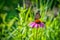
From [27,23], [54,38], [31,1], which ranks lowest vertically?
[54,38]

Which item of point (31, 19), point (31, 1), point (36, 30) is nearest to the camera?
point (36, 30)

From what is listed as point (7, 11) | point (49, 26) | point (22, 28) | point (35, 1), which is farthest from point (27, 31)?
point (7, 11)

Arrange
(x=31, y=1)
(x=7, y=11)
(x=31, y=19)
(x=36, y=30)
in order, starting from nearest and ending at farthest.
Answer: (x=36, y=30) → (x=31, y=19) → (x=31, y=1) → (x=7, y=11)

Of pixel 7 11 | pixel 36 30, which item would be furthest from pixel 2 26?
pixel 36 30

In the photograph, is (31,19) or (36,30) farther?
(31,19)

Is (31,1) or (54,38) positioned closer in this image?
(54,38)

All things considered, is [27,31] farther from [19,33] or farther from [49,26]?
[49,26]

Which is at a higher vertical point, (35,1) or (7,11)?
(35,1)

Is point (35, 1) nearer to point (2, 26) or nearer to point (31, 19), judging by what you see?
point (31, 19)

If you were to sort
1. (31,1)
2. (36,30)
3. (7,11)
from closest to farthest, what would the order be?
1. (36,30)
2. (31,1)
3. (7,11)
